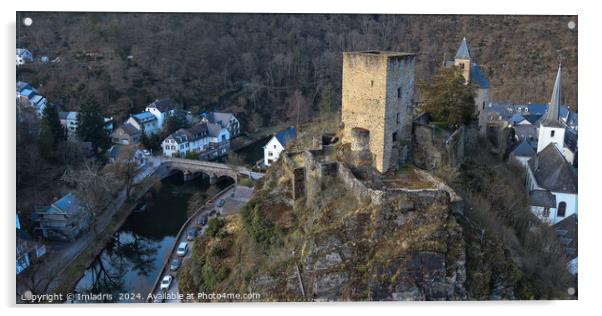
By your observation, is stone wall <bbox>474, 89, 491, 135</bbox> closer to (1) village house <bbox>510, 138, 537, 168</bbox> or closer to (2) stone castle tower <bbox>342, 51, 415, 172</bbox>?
(1) village house <bbox>510, 138, 537, 168</bbox>

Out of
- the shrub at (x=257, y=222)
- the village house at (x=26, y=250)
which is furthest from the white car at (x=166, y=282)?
the village house at (x=26, y=250)

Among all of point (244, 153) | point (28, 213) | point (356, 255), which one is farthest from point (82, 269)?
point (244, 153)

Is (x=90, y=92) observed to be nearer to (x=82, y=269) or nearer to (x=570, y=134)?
(x=82, y=269)

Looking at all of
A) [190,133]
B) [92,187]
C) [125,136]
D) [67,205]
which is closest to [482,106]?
[92,187]

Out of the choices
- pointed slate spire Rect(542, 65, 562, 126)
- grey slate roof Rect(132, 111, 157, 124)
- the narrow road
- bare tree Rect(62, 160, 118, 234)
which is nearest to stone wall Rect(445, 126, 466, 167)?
pointed slate spire Rect(542, 65, 562, 126)

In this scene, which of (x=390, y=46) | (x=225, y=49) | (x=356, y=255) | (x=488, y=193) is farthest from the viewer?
(x=225, y=49)

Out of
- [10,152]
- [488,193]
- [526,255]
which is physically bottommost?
[526,255]

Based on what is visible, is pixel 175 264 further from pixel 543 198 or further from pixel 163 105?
pixel 163 105
